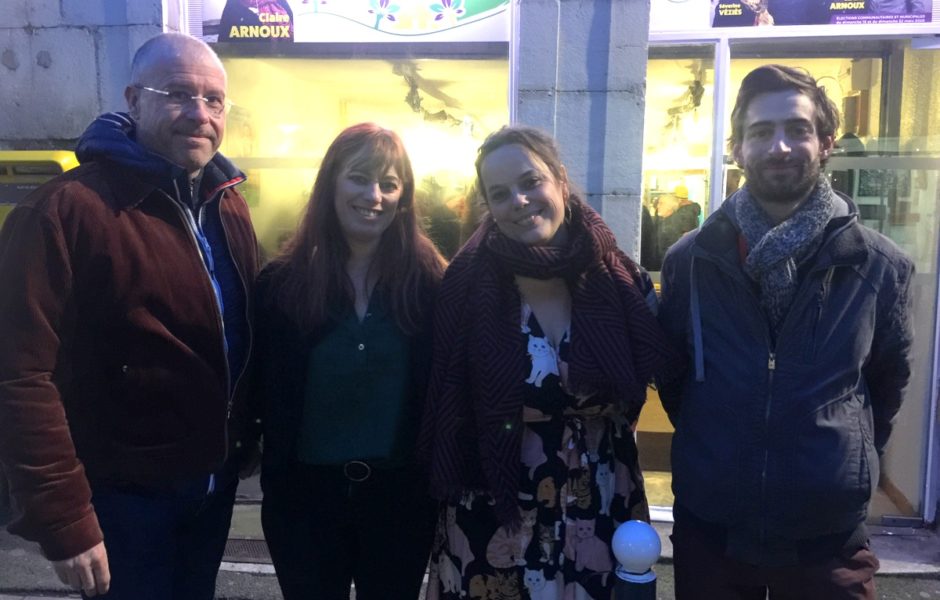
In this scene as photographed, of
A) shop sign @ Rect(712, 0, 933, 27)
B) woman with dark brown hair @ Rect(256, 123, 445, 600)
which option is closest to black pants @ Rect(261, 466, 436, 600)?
woman with dark brown hair @ Rect(256, 123, 445, 600)

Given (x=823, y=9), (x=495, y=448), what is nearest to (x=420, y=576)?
(x=495, y=448)

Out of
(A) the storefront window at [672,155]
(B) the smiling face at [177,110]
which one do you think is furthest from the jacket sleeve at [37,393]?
(A) the storefront window at [672,155]

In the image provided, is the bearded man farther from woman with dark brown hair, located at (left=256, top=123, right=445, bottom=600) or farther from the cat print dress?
woman with dark brown hair, located at (left=256, top=123, right=445, bottom=600)

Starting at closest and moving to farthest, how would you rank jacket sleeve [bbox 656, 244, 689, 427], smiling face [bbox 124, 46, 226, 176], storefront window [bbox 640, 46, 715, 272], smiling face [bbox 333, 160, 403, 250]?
smiling face [bbox 124, 46, 226, 176] < jacket sleeve [bbox 656, 244, 689, 427] < smiling face [bbox 333, 160, 403, 250] < storefront window [bbox 640, 46, 715, 272]

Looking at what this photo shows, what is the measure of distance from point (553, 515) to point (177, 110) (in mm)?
1571

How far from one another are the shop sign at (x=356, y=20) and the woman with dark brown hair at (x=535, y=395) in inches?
101

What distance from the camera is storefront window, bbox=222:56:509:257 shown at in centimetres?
493

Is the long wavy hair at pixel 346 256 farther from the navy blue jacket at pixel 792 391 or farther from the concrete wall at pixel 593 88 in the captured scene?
the concrete wall at pixel 593 88

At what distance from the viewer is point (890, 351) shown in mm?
2234

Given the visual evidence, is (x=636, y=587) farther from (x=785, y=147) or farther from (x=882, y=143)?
(x=882, y=143)

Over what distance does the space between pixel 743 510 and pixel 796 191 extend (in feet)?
2.86

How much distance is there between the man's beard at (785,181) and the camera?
214 cm

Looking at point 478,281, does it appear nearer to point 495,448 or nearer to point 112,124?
point 495,448

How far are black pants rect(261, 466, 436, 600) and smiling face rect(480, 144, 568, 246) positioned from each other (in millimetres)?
834
